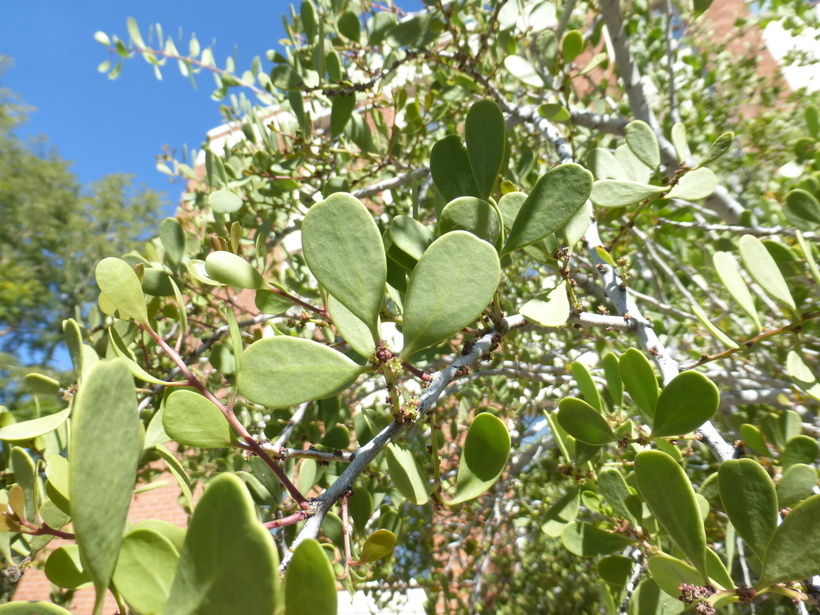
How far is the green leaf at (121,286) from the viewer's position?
66 centimetres

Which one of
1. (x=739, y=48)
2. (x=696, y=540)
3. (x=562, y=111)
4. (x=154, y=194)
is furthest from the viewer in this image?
(x=154, y=194)

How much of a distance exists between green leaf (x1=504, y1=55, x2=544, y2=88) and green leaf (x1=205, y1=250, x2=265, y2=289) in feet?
3.40

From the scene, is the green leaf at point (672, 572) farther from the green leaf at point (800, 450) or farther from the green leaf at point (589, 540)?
the green leaf at point (800, 450)

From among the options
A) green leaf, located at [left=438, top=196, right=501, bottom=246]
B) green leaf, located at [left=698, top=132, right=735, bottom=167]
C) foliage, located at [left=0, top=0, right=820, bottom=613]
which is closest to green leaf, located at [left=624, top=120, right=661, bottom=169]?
foliage, located at [left=0, top=0, right=820, bottom=613]

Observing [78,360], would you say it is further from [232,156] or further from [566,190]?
[232,156]

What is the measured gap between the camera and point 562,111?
4.11 ft

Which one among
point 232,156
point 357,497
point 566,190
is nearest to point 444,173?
point 566,190

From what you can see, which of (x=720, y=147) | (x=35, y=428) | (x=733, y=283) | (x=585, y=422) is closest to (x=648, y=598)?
(x=585, y=422)

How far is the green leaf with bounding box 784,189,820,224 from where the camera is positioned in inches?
40.7

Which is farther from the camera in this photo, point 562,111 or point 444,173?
point 562,111

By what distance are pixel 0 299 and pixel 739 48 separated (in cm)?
1218

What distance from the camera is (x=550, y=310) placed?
2.40 ft

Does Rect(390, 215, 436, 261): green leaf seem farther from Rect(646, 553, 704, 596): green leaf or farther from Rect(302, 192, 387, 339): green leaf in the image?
Rect(646, 553, 704, 596): green leaf

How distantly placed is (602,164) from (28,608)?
1.08m
